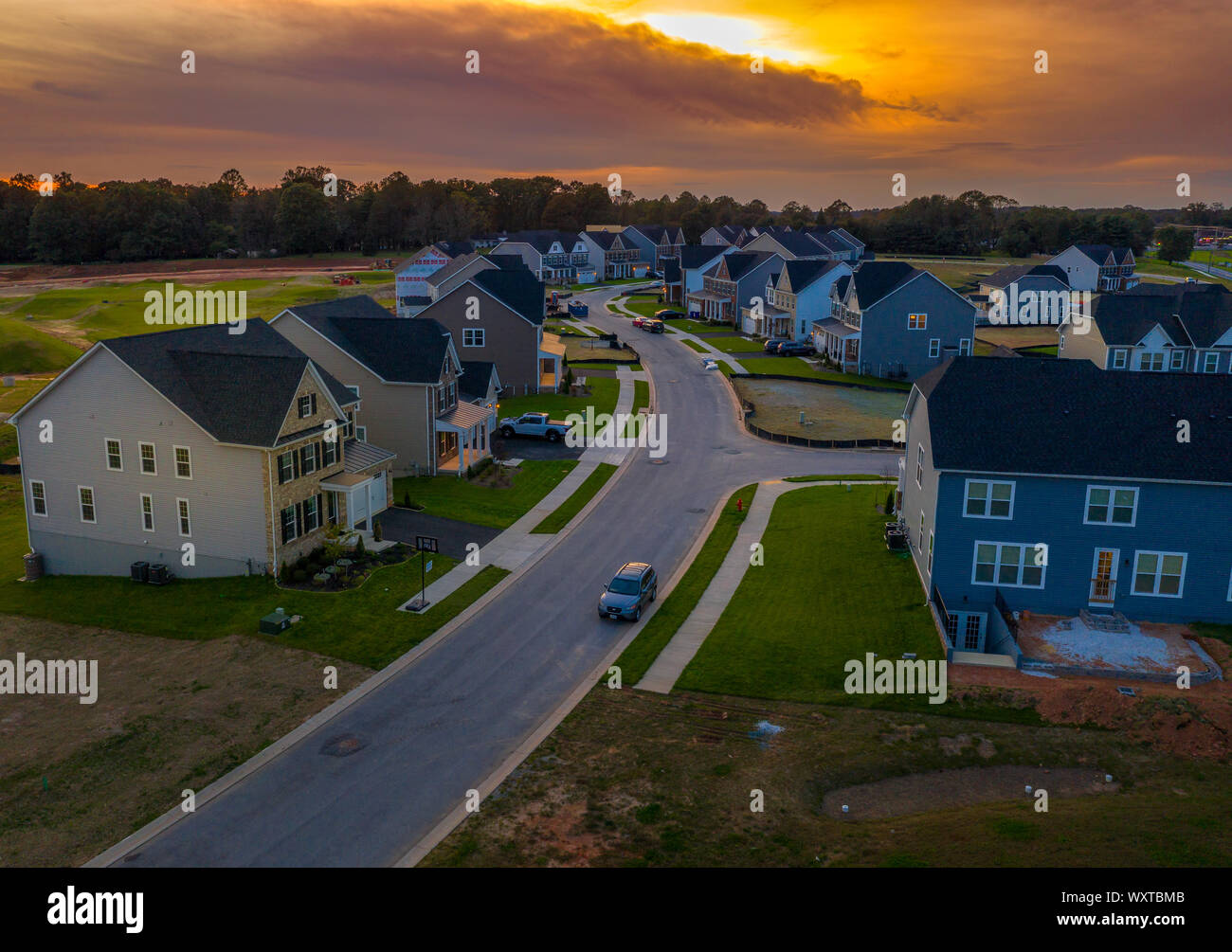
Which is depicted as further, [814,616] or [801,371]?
[801,371]

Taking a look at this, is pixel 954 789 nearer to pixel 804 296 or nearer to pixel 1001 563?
pixel 1001 563

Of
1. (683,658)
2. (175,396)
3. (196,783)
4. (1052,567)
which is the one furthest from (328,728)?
(1052,567)

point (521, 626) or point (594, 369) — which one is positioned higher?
point (594, 369)

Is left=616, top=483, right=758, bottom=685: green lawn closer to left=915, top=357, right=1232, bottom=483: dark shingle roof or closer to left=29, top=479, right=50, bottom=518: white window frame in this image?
left=915, top=357, right=1232, bottom=483: dark shingle roof

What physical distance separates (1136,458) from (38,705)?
3718 centimetres

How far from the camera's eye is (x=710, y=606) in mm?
34281

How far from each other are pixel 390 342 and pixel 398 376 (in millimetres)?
2430

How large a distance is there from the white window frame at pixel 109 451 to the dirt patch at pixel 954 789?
31.2 m

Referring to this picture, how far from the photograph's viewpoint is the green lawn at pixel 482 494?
44.7 metres

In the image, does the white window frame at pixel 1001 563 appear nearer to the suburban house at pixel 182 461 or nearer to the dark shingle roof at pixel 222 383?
the suburban house at pixel 182 461

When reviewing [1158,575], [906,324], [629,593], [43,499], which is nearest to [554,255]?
[906,324]

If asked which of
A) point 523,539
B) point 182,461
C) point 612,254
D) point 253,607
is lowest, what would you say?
point 253,607
